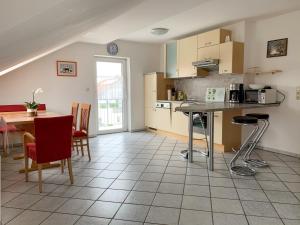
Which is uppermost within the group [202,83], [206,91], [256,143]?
[202,83]

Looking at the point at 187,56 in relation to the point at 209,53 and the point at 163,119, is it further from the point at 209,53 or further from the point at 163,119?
the point at 163,119

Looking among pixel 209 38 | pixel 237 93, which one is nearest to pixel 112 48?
pixel 209 38

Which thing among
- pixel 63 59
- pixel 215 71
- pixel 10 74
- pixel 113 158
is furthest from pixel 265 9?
pixel 10 74

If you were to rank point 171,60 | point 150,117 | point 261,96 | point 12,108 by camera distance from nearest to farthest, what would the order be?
point 261,96 → point 12,108 → point 171,60 → point 150,117

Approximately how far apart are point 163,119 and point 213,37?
2223mm

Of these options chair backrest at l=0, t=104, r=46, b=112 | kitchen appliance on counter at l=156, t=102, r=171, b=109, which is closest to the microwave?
kitchen appliance on counter at l=156, t=102, r=171, b=109

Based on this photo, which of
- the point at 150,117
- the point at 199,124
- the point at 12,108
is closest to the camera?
the point at 199,124

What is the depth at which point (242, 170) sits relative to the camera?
321 centimetres

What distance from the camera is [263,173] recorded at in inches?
124

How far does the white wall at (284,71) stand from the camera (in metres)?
3.80

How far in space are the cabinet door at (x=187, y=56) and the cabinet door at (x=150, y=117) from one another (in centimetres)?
128

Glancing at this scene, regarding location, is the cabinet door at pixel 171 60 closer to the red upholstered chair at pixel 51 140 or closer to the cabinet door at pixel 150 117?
the cabinet door at pixel 150 117

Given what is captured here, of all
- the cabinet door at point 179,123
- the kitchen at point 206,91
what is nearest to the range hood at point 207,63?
the kitchen at point 206,91

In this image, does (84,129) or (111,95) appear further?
(111,95)
